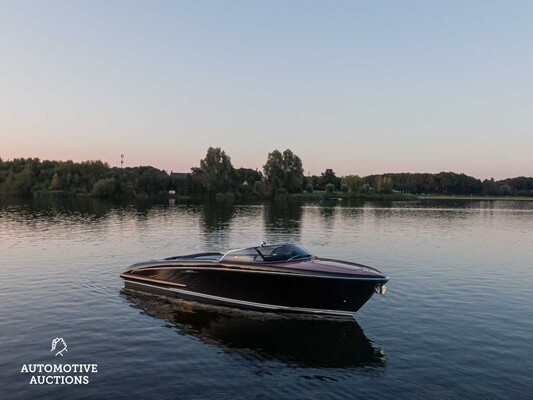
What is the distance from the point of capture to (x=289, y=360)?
38.9ft

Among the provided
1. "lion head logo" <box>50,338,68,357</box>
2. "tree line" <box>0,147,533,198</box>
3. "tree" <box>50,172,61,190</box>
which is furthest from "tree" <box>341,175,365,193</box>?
"lion head logo" <box>50,338,68,357</box>

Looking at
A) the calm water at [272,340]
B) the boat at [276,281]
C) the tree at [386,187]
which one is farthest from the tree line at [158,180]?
the boat at [276,281]

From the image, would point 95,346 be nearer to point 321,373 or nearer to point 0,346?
point 0,346

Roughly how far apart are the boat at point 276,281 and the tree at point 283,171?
124m

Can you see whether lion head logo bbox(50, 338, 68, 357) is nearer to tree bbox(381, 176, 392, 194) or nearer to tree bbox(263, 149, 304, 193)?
tree bbox(263, 149, 304, 193)

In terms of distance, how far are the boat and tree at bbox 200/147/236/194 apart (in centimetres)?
12177

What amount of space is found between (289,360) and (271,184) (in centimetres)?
12991

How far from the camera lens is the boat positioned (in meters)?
14.4

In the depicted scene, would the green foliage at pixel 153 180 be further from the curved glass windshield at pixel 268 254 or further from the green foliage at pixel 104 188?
the curved glass windshield at pixel 268 254

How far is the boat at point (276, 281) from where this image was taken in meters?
14.4

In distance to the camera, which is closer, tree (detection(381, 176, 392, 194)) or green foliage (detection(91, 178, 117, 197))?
green foliage (detection(91, 178, 117, 197))

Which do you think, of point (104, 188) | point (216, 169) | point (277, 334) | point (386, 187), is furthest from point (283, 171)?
point (277, 334)

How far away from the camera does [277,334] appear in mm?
13773

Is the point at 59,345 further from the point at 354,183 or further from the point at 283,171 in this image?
the point at 354,183
